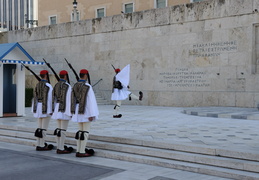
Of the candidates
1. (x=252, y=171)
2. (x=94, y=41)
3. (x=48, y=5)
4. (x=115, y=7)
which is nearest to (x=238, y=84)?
(x=94, y=41)

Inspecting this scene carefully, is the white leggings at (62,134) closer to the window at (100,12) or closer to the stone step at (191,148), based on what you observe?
the stone step at (191,148)

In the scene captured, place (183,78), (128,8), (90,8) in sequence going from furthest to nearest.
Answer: (90,8)
(128,8)
(183,78)

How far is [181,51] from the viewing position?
Result: 18078 mm

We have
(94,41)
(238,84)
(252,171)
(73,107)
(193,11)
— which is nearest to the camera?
(252,171)

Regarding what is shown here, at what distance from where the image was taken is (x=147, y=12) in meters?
19.5

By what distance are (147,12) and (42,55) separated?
9122 millimetres

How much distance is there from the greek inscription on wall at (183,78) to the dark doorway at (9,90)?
26.1ft

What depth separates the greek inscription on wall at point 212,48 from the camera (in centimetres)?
1645

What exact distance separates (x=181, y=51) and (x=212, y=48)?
67.4 inches

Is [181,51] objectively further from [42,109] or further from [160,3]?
[160,3]

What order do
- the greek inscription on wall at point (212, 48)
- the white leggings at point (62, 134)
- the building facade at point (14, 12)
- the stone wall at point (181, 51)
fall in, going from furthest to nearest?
the building facade at point (14, 12), the greek inscription on wall at point (212, 48), the stone wall at point (181, 51), the white leggings at point (62, 134)

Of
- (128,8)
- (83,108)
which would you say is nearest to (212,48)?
(83,108)

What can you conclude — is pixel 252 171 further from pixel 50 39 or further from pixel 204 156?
pixel 50 39

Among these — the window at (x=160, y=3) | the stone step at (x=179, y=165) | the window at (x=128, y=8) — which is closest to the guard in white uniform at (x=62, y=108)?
the stone step at (x=179, y=165)
